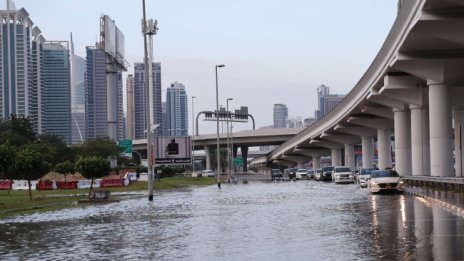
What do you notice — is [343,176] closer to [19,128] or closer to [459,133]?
[459,133]

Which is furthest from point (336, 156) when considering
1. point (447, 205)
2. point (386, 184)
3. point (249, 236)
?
point (249, 236)

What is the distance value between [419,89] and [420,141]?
545 centimetres

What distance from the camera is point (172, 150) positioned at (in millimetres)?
89938

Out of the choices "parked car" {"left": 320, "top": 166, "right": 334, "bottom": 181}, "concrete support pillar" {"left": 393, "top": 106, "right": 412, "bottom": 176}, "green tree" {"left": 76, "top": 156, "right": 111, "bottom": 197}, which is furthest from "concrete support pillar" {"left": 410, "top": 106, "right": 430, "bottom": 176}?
"green tree" {"left": 76, "top": 156, "right": 111, "bottom": 197}

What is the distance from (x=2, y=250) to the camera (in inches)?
617

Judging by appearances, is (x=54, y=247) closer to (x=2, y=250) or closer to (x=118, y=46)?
(x=2, y=250)

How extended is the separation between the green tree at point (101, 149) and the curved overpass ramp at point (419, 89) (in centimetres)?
5062

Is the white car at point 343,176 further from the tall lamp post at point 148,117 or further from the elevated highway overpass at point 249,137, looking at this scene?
the elevated highway overpass at point 249,137

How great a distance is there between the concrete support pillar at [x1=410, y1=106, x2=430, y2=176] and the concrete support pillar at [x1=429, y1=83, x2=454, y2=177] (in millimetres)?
10133

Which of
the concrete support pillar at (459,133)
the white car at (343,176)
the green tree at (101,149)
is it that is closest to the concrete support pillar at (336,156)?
the green tree at (101,149)

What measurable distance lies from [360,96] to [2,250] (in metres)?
61.3

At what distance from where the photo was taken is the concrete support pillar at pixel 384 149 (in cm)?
8631

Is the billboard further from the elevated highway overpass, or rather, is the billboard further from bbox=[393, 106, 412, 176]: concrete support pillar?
the elevated highway overpass

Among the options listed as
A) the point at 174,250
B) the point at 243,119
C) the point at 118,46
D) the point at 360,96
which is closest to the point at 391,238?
the point at 174,250
